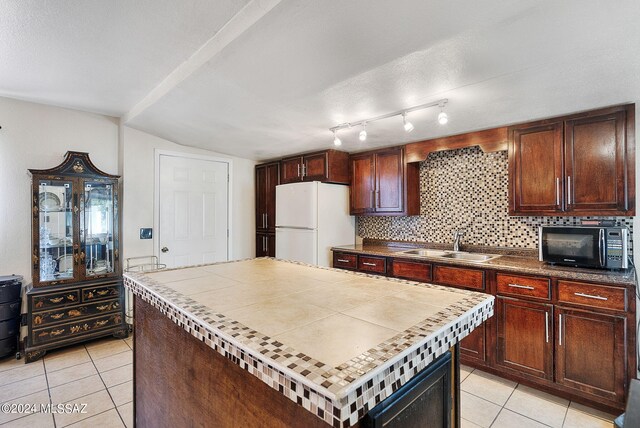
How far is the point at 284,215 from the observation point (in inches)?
160

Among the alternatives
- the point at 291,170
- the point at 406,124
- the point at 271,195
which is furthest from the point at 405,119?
the point at 271,195

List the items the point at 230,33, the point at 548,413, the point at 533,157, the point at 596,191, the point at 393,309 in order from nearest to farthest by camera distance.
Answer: the point at 393,309
the point at 230,33
the point at 548,413
the point at 596,191
the point at 533,157

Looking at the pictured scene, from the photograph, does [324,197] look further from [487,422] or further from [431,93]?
[487,422]

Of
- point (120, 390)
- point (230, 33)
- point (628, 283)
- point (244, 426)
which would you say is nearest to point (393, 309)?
point (244, 426)

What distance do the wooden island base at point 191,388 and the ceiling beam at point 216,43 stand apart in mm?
1476

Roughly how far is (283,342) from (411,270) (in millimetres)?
2410

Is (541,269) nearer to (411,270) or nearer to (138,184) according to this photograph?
(411,270)

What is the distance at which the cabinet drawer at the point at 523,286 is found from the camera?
2.30m

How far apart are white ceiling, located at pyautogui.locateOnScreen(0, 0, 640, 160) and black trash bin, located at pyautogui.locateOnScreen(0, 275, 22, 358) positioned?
1.72 m

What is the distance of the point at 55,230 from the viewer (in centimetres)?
305

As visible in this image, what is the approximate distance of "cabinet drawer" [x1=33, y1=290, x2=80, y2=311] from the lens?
2.85 m

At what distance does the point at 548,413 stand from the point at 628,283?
102 centimetres

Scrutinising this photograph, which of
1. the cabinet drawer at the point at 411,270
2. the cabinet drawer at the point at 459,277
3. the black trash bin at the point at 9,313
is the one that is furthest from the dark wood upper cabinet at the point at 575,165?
the black trash bin at the point at 9,313

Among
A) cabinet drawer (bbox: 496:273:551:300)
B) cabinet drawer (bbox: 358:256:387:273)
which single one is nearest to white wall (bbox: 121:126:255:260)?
cabinet drawer (bbox: 358:256:387:273)
